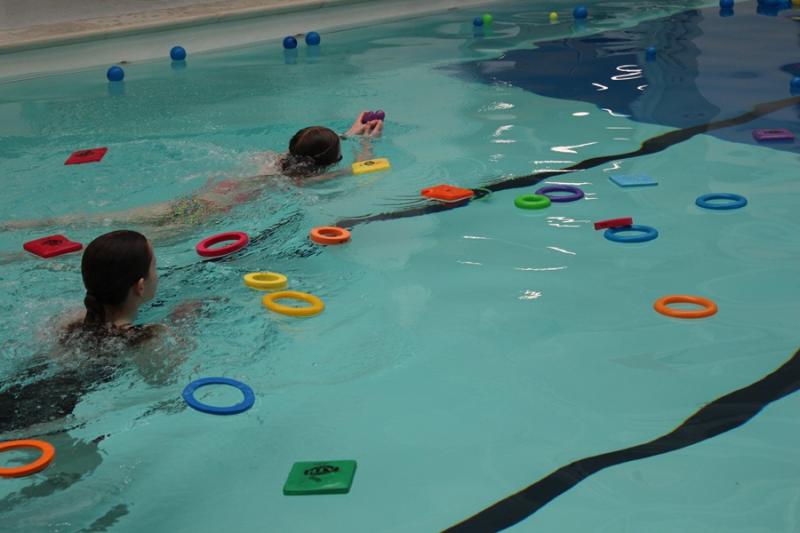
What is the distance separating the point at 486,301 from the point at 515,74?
4.26 metres

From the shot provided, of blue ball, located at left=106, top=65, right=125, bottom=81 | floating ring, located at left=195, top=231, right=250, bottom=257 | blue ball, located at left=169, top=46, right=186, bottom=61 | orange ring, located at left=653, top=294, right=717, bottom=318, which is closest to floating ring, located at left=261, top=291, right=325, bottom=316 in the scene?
floating ring, located at left=195, top=231, right=250, bottom=257

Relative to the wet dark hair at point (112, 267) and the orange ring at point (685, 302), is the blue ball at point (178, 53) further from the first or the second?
the orange ring at point (685, 302)

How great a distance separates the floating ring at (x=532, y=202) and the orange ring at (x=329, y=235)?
35.2 inches

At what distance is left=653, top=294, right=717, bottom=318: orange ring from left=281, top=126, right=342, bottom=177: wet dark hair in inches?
89.7

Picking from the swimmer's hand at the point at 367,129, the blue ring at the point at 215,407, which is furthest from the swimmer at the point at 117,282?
the swimmer's hand at the point at 367,129

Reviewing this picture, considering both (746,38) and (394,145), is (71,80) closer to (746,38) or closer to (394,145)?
(394,145)

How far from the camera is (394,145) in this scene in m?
5.95

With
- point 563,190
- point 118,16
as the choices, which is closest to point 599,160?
point 563,190

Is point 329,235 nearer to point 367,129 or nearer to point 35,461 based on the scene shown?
point 367,129

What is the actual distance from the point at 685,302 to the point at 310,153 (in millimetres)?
2404

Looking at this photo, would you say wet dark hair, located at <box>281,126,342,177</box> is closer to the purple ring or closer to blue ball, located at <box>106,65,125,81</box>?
the purple ring

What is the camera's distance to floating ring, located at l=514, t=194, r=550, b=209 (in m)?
4.71

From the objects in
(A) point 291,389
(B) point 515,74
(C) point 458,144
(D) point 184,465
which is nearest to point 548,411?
(A) point 291,389

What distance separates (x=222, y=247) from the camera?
14.4ft
